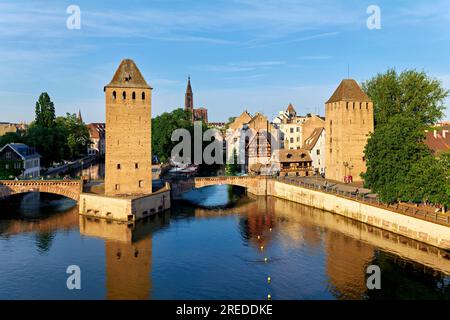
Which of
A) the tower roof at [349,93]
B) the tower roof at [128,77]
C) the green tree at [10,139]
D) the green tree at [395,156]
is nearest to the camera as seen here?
the green tree at [395,156]

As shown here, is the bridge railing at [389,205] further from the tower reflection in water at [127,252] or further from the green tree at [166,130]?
the green tree at [166,130]

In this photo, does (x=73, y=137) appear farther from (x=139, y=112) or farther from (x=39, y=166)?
(x=139, y=112)

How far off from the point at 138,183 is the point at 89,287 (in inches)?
1039

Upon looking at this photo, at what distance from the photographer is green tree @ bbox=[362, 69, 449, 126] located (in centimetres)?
7050

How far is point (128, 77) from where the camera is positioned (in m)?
58.0

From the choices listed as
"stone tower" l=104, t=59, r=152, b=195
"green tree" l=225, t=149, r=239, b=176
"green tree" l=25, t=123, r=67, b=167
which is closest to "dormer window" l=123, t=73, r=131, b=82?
"stone tower" l=104, t=59, r=152, b=195

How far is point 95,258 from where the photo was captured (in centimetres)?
4069

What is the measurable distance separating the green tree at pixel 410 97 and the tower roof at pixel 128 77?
3861 cm

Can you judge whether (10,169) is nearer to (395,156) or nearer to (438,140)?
(395,156)

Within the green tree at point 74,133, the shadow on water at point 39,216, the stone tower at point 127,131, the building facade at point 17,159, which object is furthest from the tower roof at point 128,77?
the green tree at point 74,133

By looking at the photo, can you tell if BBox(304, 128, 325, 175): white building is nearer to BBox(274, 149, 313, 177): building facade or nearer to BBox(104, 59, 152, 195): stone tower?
BBox(274, 149, 313, 177): building facade

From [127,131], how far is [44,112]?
58.2m

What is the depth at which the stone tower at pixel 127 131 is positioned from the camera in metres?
57.3

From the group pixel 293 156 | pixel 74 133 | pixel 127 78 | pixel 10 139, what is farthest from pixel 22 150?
pixel 293 156
